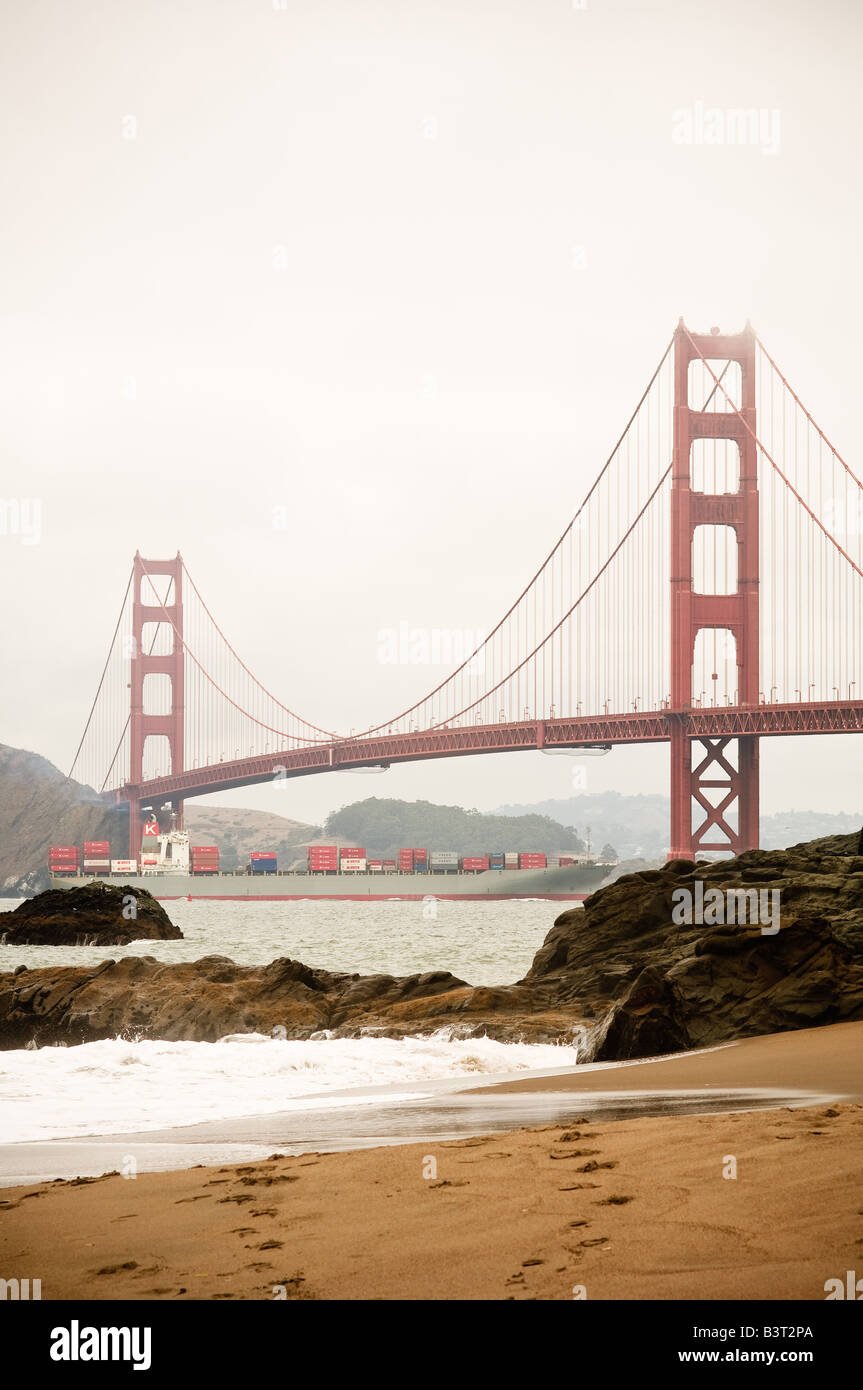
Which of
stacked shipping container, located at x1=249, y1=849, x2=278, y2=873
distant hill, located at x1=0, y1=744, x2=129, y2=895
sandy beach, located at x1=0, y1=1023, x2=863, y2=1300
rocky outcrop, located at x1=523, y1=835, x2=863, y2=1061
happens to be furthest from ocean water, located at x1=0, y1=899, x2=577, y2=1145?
stacked shipping container, located at x1=249, y1=849, x2=278, y2=873

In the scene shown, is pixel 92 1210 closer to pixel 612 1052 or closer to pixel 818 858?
pixel 612 1052

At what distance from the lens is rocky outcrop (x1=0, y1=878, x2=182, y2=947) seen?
4700 cm

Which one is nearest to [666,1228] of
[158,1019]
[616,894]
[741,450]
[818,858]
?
[158,1019]

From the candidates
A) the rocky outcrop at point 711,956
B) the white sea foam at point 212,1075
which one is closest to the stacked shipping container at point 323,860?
the rocky outcrop at point 711,956

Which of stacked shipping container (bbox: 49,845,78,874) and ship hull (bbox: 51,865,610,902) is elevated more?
stacked shipping container (bbox: 49,845,78,874)

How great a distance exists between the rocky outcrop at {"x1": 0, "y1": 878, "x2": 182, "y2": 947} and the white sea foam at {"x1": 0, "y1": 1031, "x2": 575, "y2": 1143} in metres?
33.1

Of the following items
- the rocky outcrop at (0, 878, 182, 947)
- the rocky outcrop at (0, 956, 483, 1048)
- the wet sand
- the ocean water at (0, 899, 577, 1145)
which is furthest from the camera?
the rocky outcrop at (0, 878, 182, 947)

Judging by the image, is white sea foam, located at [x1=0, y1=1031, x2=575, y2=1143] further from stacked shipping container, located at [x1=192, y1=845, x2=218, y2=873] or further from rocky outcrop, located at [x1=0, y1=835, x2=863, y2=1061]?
stacked shipping container, located at [x1=192, y1=845, x2=218, y2=873]

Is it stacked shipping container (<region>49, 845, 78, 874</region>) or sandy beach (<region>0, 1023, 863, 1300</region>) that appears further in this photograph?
stacked shipping container (<region>49, 845, 78, 874</region>)

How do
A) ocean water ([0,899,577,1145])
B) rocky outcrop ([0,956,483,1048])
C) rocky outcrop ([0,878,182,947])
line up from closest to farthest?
ocean water ([0,899,577,1145])
rocky outcrop ([0,956,483,1048])
rocky outcrop ([0,878,182,947])

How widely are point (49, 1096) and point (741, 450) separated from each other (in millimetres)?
54106

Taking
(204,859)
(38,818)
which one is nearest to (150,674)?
(204,859)

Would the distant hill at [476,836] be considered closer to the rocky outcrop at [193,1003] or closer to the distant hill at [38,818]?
the distant hill at [38,818]
